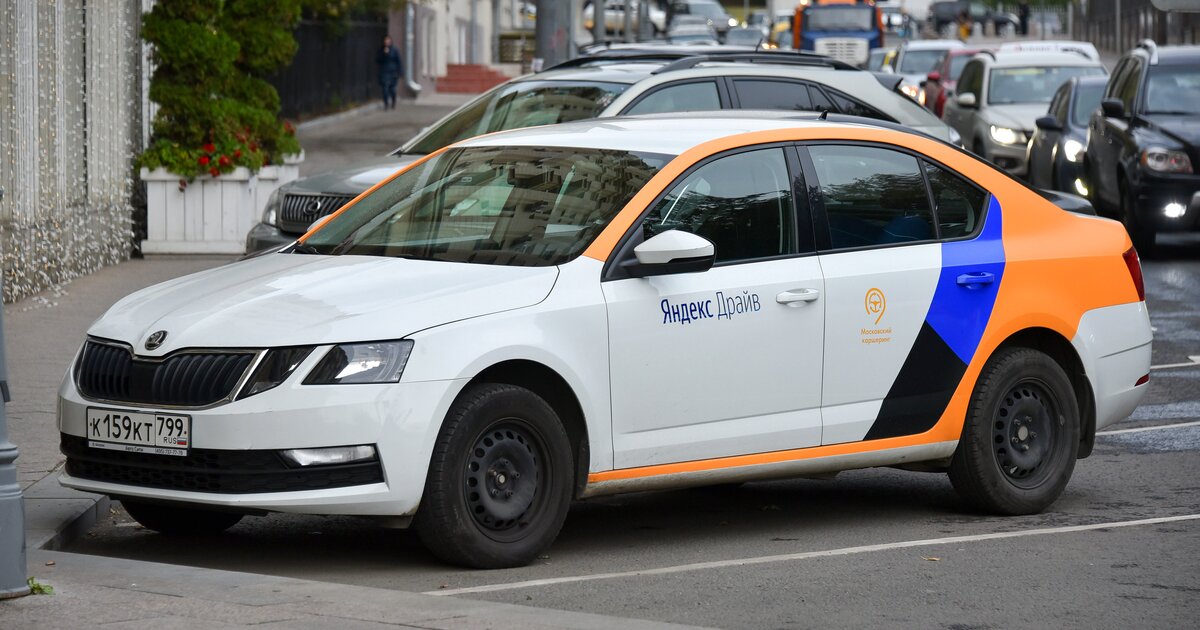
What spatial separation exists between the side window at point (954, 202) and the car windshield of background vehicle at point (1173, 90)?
1140 centimetres

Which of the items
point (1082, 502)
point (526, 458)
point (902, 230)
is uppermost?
point (902, 230)

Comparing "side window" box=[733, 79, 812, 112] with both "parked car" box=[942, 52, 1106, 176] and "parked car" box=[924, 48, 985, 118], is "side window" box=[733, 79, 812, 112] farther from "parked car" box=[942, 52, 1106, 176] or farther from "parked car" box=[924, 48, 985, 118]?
"parked car" box=[924, 48, 985, 118]

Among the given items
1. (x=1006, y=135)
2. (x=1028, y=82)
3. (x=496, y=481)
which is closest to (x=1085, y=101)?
(x=1006, y=135)

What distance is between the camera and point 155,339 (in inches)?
256

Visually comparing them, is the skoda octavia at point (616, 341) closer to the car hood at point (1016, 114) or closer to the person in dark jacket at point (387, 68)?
the car hood at point (1016, 114)

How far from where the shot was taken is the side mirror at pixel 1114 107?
18.1m

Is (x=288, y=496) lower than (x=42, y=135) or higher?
lower

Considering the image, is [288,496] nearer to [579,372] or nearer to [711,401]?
[579,372]

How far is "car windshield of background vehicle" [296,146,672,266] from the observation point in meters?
6.96

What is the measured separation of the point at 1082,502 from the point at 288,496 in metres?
3.69

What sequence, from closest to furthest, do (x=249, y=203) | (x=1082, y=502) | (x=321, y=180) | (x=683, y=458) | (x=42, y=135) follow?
(x=683, y=458)
(x=1082, y=502)
(x=321, y=180)
(x=42, y=135)
(x=249, y=203)

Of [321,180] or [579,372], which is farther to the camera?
[321,180]

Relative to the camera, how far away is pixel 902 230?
766cm

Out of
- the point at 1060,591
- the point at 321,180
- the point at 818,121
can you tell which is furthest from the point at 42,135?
the point at 1060,591
